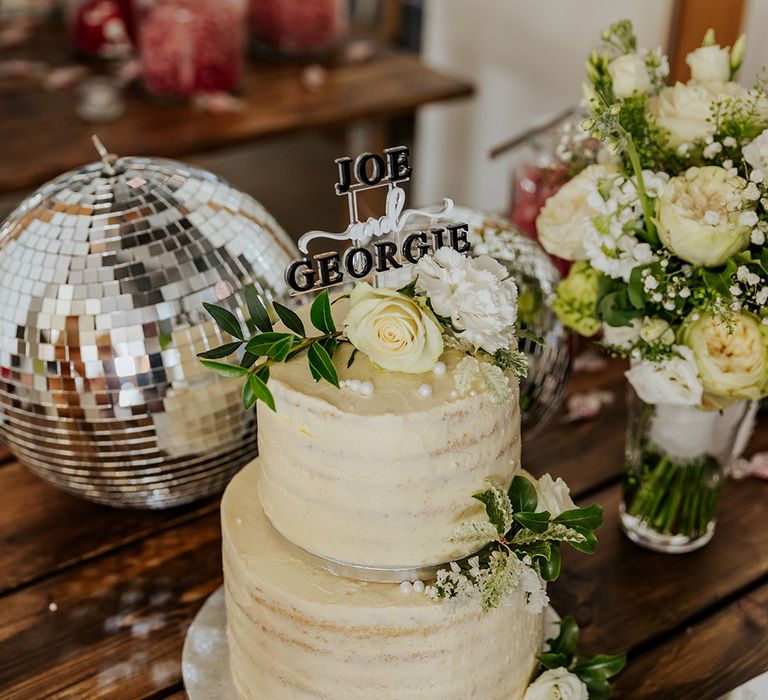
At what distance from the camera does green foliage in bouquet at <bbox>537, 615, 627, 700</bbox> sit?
0.90m

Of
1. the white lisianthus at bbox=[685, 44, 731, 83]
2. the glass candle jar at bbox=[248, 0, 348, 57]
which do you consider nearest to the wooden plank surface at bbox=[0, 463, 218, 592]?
the white lisianthus at bbox=[685, 44, 731, 83]

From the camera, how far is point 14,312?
1.00 metres

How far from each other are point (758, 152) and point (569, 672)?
1.69 ft

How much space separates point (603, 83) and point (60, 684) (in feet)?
2.71

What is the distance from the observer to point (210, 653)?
3.25 ft

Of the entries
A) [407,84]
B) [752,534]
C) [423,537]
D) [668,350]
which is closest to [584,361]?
[752,534]

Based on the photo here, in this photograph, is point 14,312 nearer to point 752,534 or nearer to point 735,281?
point 735,281

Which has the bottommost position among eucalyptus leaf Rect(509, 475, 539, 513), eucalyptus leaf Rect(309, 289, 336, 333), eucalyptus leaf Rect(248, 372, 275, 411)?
eucalyptus leaf Rect(509, 475, 539, 513)

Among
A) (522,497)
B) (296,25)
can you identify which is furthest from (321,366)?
(296,25)

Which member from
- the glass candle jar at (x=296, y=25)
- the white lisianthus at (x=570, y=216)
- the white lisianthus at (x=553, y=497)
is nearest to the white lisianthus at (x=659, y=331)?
the white lisianthus at (x=570, y=216)

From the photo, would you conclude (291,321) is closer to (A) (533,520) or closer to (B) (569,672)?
(A) (533,520)

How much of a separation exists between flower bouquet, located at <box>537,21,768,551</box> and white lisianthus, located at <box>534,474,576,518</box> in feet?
0.65

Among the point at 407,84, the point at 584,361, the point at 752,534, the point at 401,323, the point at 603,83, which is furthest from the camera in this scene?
the point at 407,84

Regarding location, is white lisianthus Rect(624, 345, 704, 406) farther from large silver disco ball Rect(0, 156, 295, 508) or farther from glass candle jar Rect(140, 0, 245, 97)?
glass candle jar Rect(140, 0, 245, 97)
